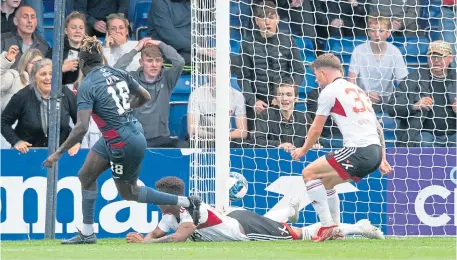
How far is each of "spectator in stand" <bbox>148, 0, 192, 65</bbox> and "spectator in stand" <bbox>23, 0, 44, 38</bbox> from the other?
1.37 m

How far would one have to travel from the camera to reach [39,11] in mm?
14508

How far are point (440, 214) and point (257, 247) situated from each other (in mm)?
3884

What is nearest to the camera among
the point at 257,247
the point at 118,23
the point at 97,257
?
the point at 97,257

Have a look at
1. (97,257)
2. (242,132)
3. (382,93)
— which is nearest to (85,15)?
(242,132)

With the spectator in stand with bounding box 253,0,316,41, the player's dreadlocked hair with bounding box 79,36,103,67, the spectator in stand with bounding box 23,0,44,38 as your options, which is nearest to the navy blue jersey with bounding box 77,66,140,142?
the player's dreadlocked hair with bounding box 79,36,103,67

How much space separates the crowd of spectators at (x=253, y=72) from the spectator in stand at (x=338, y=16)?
0.04 metres

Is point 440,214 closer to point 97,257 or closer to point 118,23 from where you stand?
point 118,23

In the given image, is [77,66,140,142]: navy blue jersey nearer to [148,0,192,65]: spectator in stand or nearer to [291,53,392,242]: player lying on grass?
[291,53,392,242]: player lying on grass

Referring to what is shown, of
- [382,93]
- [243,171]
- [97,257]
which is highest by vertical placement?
[382,93]

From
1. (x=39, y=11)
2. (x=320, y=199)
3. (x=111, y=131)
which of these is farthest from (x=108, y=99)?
(x=39, y=11)

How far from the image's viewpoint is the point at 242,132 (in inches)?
529

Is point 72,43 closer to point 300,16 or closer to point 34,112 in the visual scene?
point 34,112

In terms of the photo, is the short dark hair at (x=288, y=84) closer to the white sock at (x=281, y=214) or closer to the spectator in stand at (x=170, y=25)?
Result: the spectator in stand at (x=170, y=25)

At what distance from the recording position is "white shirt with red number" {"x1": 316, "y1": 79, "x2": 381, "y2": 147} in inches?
437
